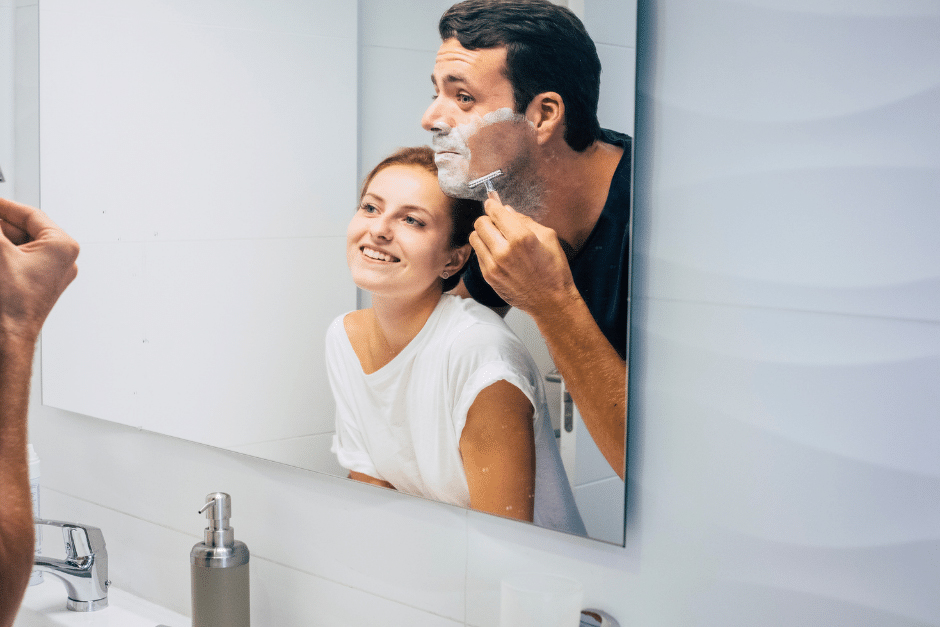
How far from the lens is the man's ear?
2.33 feet

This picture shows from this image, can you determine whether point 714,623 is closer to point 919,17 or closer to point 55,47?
point 919,17

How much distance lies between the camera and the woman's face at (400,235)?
794 millimetres

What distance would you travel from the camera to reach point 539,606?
2.33ft

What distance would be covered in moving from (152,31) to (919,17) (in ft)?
2.91

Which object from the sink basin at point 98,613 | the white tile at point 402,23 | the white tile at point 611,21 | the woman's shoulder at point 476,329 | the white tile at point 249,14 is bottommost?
the sink basin at point 98,613

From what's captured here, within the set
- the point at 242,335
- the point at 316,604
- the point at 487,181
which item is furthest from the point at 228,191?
the point at 316,604

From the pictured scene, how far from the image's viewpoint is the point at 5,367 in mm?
1043

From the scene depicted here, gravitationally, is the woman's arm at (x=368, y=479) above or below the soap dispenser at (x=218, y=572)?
above

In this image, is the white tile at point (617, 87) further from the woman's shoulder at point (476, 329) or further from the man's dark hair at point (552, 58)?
the woman's shoulder at point (476, 329)

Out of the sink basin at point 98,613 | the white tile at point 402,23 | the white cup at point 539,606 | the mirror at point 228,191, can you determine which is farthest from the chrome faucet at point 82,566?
the white tile at point 402,23

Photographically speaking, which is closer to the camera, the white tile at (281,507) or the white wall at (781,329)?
the white wall at (781,329)

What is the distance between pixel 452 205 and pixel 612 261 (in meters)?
0.17

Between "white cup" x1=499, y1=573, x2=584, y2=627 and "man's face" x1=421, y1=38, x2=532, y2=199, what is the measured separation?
0.36 m

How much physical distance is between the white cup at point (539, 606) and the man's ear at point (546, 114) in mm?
400
